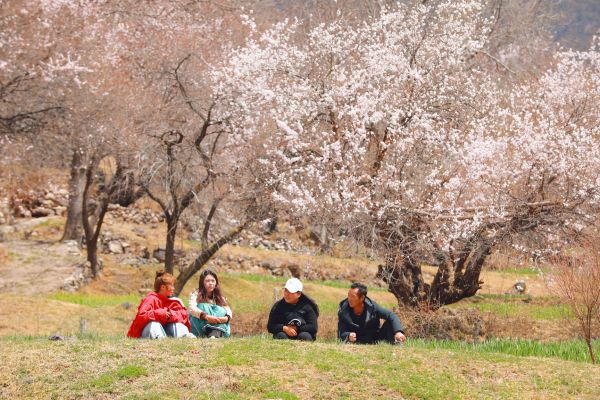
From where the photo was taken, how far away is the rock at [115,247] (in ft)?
94.6

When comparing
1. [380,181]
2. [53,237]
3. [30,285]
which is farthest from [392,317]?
[53,237]

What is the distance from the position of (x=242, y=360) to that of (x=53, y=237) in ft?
69.5

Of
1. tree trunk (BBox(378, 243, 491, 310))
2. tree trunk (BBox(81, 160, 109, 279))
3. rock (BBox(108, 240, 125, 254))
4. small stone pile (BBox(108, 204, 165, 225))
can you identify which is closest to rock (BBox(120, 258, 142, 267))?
rock (BBox(108, 240, 125, 254))

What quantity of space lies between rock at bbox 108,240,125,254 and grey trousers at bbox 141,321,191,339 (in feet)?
63.1

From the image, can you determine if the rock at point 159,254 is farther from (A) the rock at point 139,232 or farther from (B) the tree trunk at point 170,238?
(B) the tree trunk at point 170,238

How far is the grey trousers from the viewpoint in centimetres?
998

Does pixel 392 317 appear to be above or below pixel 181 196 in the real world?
below

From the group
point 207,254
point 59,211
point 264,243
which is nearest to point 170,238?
point 207,254

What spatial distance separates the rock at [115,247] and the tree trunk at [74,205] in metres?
1.52

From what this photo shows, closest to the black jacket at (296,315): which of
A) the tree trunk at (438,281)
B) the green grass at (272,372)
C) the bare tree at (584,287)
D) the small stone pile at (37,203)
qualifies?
the green grass at (272,372)

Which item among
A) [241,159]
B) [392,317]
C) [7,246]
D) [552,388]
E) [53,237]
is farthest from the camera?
[53,237]

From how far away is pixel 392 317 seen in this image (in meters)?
10.2

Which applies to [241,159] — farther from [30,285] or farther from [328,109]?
[30,285]

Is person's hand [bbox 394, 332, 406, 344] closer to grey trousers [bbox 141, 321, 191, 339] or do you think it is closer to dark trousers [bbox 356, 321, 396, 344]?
dark trousers [bbox 356, 321, 396, 344]
